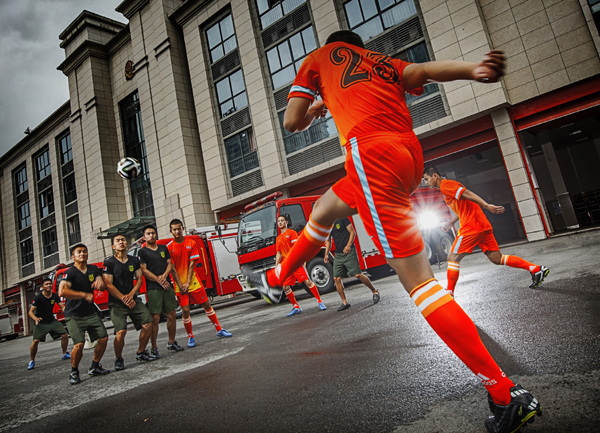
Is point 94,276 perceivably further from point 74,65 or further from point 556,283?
point 74,65

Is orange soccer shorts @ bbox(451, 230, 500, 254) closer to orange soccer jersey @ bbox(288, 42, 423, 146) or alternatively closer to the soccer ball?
orange soccer jersey @ bbox(288, 42, 423, 146)

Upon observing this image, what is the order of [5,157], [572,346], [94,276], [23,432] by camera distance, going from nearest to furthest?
[572,346] → [23,432] → [94,276] → [5,157]

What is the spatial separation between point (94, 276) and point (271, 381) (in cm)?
380

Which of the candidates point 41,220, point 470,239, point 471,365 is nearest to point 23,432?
point 471,365

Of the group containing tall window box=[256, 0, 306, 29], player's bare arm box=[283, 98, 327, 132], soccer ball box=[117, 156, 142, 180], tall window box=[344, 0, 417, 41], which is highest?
tall window box=[256, 0, 306, 29]

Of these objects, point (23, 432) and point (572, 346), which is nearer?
point (572, 346)

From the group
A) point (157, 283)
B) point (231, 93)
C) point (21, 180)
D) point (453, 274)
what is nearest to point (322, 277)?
point (157, 283)

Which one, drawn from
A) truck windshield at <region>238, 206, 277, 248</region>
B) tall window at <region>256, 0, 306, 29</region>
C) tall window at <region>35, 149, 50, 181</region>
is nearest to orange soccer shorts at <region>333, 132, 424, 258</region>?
truck windshield at <region>238, 206, 277, 248</region>

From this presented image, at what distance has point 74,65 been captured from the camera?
29672mm

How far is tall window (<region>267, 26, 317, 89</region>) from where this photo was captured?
1844 cm

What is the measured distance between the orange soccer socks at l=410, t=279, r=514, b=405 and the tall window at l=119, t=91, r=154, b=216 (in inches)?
1041

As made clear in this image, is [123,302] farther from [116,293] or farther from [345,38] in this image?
[345,38]

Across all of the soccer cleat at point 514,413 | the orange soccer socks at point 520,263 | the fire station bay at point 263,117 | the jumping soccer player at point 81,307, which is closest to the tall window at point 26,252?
the fire station bay at point 263,117

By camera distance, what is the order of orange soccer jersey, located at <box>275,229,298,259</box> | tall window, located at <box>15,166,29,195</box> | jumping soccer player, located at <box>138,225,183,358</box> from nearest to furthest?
jumping soccer player, located at <box>138,225,183,358</box>, orange soccer jersey, located at <box>275,229,298,259</box>, tall window, located at <box>15,166,29,195</box>
